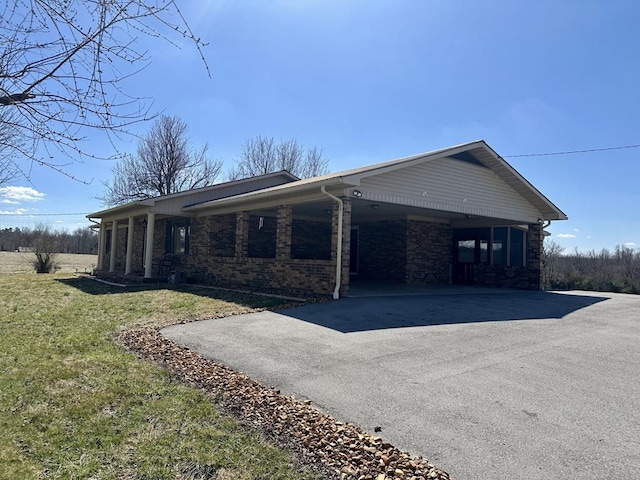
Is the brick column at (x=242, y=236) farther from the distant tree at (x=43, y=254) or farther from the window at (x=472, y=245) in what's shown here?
the distant tree at (x=43, y=254)

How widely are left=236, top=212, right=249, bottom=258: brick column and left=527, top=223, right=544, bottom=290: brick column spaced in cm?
1032

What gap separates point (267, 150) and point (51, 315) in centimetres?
2629

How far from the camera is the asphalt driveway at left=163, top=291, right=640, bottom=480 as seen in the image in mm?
3236

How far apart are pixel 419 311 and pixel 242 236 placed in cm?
729

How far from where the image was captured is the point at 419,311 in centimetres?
906

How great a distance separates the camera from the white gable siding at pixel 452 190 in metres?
11.4

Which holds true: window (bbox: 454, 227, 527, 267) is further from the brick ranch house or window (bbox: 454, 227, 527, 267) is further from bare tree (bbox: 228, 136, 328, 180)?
bare tree (bbox: 228, 136, 328, 180)

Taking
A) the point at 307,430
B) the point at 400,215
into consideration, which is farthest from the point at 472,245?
the point at 307,430

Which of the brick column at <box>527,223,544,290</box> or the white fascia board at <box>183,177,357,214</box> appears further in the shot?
the brick column at <box>527,223,544,290</box>

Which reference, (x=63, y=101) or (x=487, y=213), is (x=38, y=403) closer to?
(x=63, y=101)

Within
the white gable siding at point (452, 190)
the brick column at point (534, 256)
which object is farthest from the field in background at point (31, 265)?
the brick column at point (534, 256)

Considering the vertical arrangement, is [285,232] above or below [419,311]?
above

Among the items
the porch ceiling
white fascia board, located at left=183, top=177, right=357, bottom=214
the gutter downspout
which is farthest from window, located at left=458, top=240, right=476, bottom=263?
the gutter downspout

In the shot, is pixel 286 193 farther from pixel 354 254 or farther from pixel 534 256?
pixel 534 256
